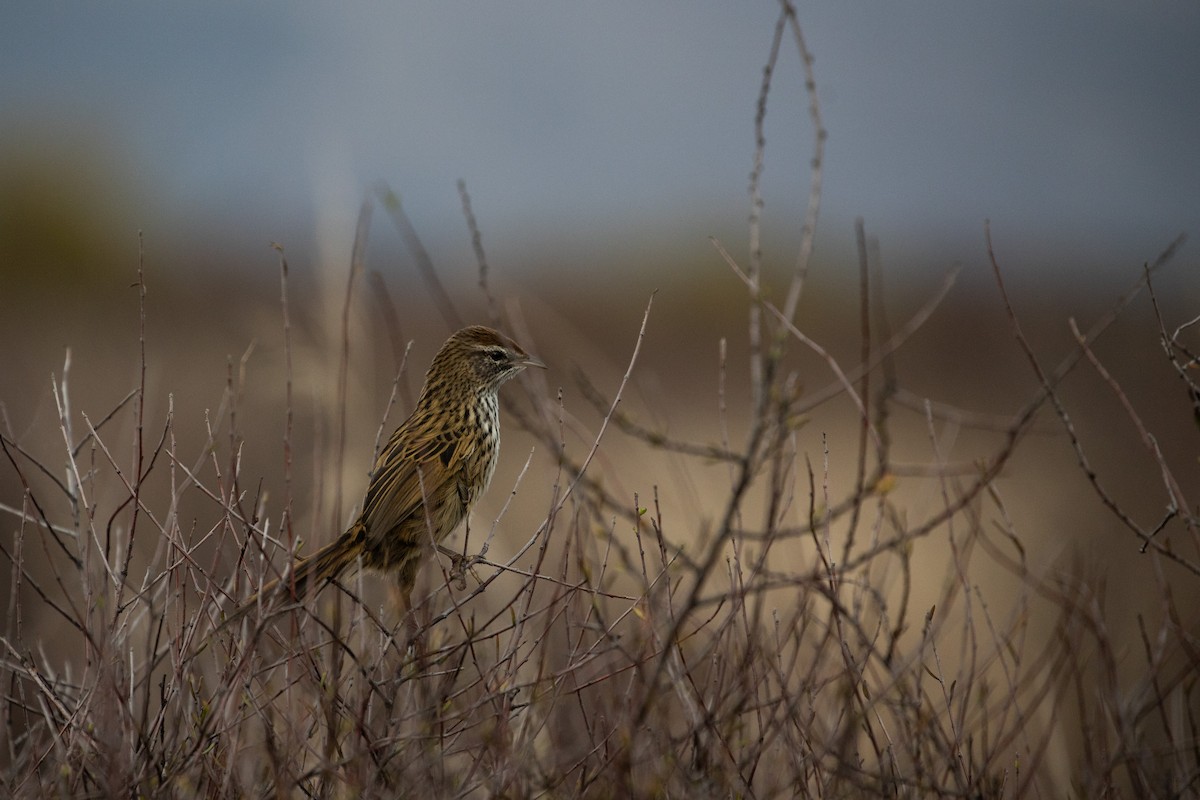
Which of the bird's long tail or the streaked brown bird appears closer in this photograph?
the bird's long tail

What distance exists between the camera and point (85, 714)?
281 cm

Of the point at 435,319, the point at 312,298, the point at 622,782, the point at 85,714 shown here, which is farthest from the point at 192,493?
the point at 622,782

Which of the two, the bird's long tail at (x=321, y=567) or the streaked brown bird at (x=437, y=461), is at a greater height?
the streaked brown bird at (x=437, y=461)

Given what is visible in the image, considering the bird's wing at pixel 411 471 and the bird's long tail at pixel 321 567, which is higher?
the bird's wing at pixel 411 471

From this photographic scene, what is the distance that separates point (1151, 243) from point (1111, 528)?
1588 centimetres

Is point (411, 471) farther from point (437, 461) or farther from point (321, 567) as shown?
point (321, 567)

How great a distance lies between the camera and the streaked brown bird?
12.1 ft

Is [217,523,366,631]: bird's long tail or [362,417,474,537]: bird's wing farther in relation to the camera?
[362,417,474,537]: bird's wing

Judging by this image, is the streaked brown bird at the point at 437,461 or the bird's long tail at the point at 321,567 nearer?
the bird's long tail at the point at 321,567

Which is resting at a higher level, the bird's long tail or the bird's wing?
the bird's wing

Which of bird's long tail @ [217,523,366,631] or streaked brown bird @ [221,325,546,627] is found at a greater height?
streaked brown bird @ [221,325,546,627]

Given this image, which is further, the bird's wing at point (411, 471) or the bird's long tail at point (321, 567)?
the bird's wing at point (411, 471)

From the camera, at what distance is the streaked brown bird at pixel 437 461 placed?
12.1ft

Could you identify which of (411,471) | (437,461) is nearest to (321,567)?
(411,471)
